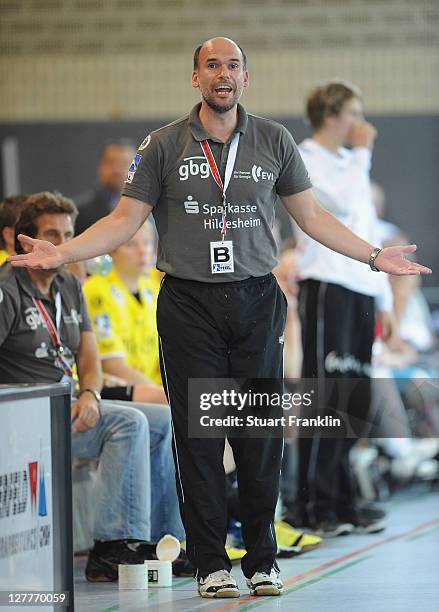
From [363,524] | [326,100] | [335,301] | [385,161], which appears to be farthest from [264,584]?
[385,161]

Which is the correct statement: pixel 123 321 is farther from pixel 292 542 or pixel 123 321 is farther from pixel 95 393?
pixel 292 542

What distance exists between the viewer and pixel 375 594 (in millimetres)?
4133

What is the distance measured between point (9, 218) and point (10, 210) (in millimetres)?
34

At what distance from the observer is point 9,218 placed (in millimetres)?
5219

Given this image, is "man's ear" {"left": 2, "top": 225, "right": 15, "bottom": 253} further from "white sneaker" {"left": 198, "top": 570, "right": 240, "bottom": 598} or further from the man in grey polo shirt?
"white sneaker" {"left": 198, "top": 570, "right": 240, "bottom": 598}

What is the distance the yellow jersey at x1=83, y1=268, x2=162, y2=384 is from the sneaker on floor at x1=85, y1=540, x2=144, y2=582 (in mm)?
1100

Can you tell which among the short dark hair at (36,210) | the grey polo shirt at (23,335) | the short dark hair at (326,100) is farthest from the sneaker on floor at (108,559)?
the short dark hair at (326,100)

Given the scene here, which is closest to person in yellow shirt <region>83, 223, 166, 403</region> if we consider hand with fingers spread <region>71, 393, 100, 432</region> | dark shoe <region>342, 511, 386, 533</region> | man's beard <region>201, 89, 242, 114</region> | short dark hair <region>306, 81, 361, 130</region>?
hand with fingers spread <region>71, 393, 100, 432</region>

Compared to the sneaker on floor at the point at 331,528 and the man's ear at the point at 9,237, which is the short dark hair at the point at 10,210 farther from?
the sneaker on floor at the point at 331,528

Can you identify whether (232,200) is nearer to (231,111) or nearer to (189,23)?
(231,111)

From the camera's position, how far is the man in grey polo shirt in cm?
412

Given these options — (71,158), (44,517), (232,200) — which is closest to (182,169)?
(232,200)

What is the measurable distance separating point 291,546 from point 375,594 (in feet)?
3.99

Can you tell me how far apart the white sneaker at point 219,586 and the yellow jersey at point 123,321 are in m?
1.68
